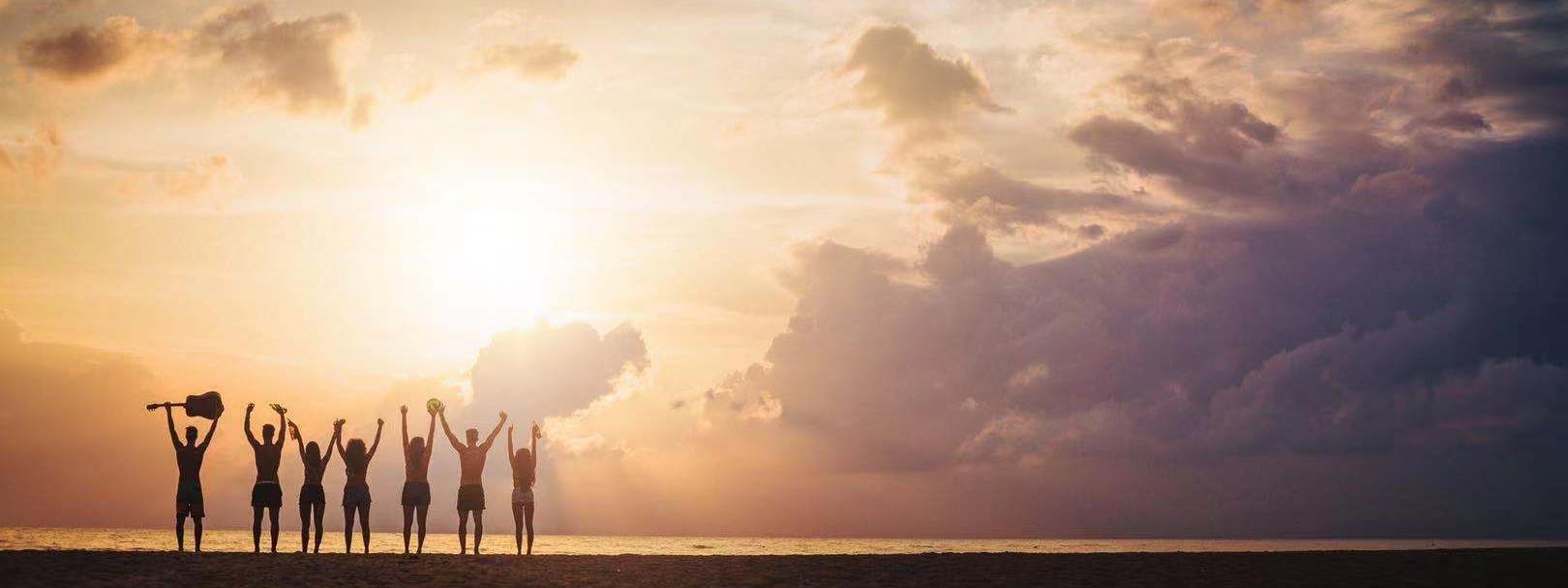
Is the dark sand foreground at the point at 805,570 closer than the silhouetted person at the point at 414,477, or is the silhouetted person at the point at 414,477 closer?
the dark sand foreground at the point at 805,570

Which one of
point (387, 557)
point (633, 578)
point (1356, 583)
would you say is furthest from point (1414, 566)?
point (387, 557)

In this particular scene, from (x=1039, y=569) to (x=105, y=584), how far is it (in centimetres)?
1664

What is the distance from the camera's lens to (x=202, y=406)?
25562mm

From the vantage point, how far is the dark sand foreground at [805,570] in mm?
20750

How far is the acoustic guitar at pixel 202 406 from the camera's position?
2545 centimetres

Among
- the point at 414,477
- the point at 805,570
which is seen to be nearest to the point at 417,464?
the point at 414,477

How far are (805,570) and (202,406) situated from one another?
41.1ft

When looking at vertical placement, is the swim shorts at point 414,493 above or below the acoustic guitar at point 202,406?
below

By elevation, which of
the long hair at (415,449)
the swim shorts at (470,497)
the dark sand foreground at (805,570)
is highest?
the long hair at (415,449)

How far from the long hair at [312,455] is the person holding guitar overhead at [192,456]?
1849mm

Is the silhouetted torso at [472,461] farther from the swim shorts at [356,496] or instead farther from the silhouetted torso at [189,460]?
the silhouetted torso at [189,460]

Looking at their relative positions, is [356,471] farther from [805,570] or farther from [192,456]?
[805,570]

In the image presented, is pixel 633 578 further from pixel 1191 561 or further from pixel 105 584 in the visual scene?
pixel 1191 561

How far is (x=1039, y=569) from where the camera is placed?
25.5 meters
